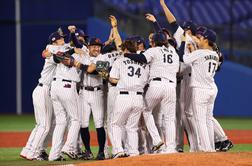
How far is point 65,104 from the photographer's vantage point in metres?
10.5

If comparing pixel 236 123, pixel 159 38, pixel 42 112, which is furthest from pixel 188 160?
pixel 236 123

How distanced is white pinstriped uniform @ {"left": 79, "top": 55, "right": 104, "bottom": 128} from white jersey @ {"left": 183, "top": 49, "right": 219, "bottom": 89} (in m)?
1.36

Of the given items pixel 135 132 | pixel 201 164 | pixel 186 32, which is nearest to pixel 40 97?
pixel 135 132

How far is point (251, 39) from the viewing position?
2052 cm

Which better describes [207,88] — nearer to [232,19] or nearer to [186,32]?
[186,32]

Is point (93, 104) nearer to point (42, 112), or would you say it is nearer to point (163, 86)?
point (42, 112)

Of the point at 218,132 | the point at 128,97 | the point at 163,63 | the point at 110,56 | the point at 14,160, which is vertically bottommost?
the point at 14,160

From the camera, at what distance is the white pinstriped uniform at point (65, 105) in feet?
34.5

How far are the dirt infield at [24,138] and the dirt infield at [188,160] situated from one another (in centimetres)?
456

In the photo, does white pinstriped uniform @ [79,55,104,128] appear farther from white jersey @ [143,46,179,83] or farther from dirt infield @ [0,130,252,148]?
dirt infield @ [0,130,252,148]

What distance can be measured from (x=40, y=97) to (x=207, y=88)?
8.08 ft

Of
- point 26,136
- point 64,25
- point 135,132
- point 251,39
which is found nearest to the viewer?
point 135,132

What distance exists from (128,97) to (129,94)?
0.05 meters

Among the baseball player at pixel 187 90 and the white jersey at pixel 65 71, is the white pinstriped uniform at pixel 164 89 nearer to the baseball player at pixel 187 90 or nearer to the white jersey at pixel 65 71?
the baseball player at pixel 187 90
